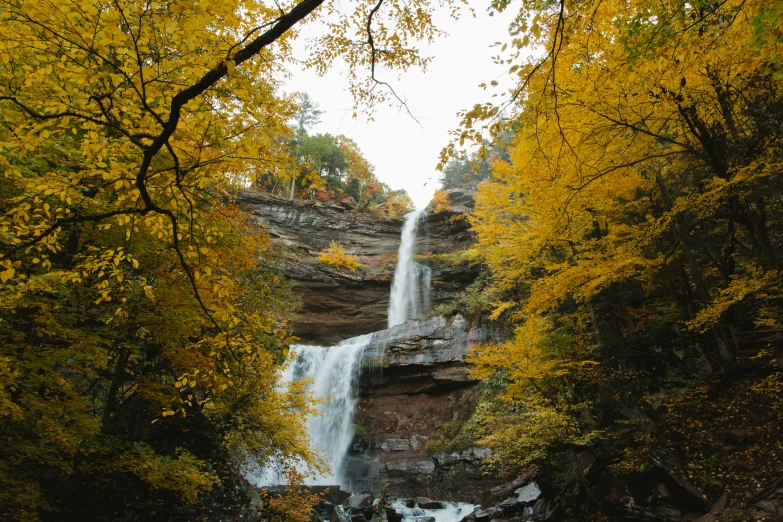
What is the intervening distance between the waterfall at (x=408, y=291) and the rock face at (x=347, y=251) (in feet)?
1.46

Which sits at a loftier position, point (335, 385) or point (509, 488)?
point (335, 385)

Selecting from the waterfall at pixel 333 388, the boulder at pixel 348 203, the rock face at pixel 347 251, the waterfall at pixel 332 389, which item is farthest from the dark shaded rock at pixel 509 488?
the boulder at pixel 348 203

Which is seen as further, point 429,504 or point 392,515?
point 429,504

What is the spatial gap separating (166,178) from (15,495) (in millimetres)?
4086

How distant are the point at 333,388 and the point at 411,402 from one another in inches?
131

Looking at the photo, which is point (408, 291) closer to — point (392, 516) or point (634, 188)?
point (392, 516)

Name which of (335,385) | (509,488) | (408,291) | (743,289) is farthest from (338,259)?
(743,289)

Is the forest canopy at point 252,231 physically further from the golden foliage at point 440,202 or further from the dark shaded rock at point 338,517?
the golden foliage at point 440,202

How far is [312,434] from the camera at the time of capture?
16344mm

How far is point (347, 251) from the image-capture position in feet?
84.2

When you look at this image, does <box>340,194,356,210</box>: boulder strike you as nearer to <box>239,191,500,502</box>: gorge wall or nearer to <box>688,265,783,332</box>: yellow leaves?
<box>239,191,500,502</box>: gorge wall

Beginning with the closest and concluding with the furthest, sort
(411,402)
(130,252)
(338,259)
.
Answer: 1. (130,252)
2. (411,402)
3. (338,259)

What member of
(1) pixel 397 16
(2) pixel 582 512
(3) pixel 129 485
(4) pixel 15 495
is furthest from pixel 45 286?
(2) pixel 582 512

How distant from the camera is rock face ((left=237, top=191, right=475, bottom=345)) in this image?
22.9m
